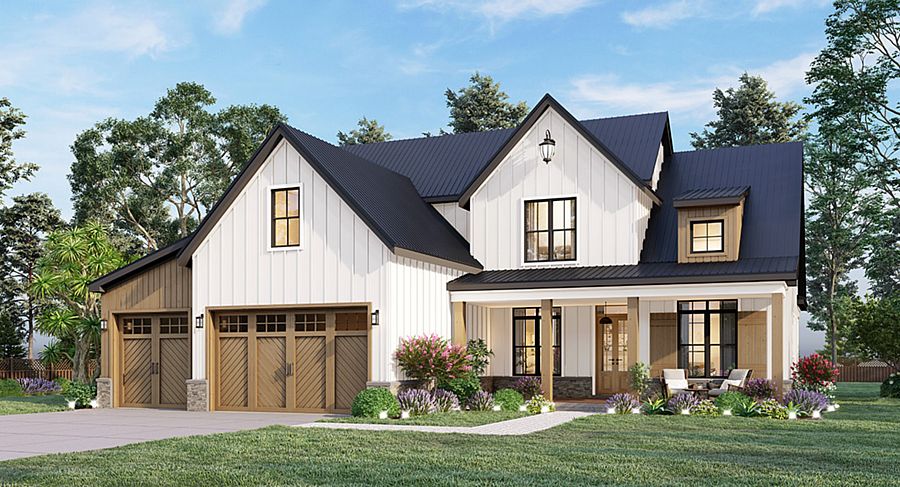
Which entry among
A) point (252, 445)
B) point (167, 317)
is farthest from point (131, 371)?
point (252, 445)

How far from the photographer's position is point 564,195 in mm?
23000

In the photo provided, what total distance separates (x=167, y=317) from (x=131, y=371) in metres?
1.63

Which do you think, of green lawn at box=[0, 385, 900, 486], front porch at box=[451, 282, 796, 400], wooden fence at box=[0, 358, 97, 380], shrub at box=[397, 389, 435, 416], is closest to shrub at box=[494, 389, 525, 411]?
front porch at box=[451, 282, 796, 400]

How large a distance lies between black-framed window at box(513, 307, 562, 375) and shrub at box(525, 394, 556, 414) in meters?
3.26

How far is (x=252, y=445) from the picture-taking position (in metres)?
13.3

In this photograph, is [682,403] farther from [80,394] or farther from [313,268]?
[80,394]

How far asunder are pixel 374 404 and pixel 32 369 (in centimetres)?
1956

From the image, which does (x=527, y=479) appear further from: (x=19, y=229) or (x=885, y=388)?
(x=19, y=229)

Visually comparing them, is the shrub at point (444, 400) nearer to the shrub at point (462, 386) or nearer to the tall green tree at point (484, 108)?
the shrub at point (462, 386)

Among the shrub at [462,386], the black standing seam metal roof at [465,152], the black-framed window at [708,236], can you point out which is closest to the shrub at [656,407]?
the shrub at [462,386]

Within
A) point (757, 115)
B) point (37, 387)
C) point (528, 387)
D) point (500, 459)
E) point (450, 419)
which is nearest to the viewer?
point (500, 459)

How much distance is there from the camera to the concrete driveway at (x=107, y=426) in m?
14.0

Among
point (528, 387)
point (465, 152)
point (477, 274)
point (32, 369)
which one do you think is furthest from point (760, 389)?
point (32, 369)

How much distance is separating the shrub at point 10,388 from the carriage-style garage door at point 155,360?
7550 mm
